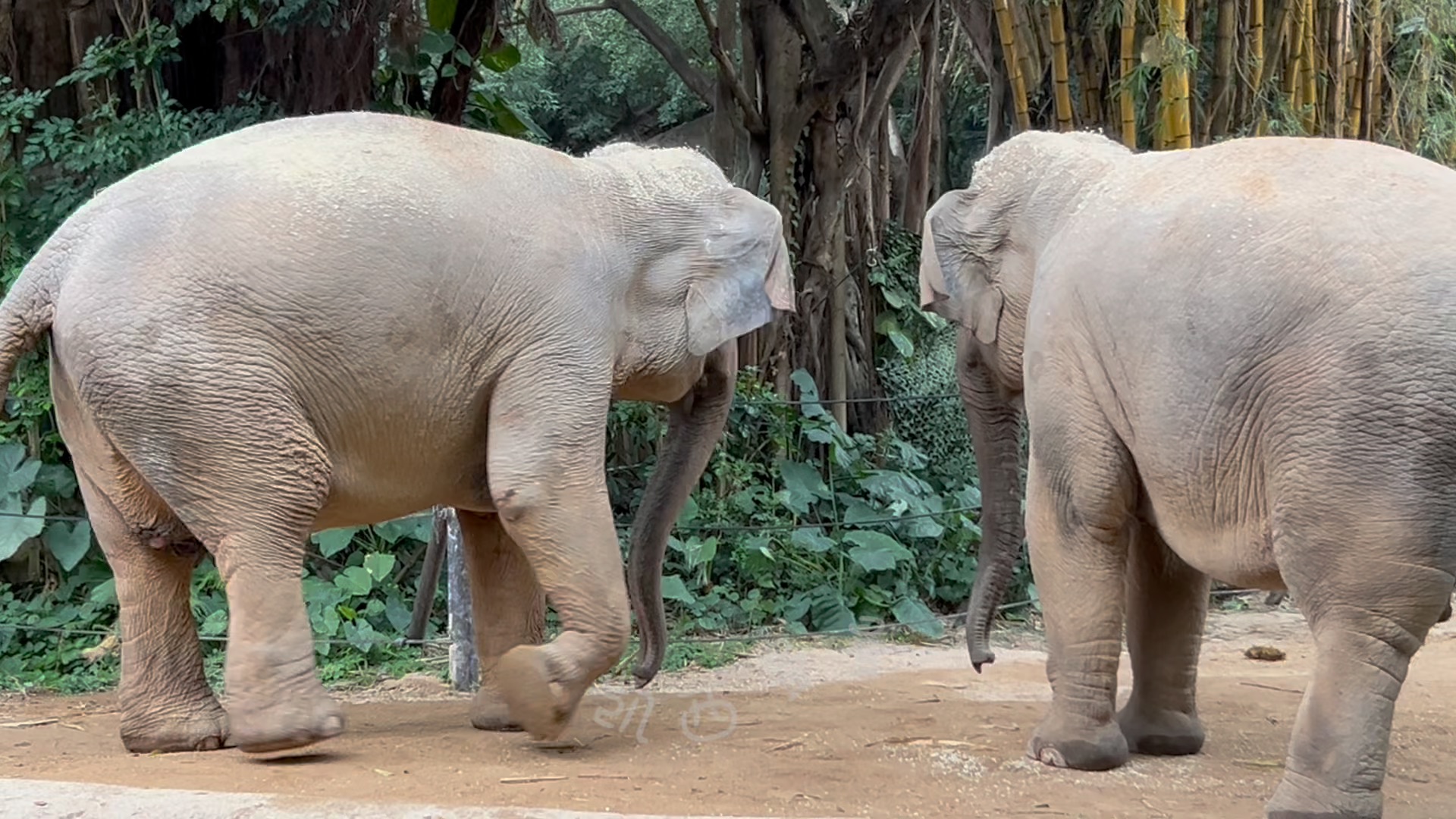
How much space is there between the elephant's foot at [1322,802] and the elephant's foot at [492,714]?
262cm

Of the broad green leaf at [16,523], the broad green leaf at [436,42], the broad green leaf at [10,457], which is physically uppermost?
the broad green leaf at [436,42]

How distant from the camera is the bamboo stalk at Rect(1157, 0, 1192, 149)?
6.58 metres

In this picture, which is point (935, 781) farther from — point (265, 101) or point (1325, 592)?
point (265, 101)

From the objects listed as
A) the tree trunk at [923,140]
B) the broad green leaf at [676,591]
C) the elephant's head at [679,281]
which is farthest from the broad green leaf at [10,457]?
the tree trunk at [923,140]

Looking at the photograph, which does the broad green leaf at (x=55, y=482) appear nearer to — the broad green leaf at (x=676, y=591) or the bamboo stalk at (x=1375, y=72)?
the broad green leaf at (x=676, y=591)

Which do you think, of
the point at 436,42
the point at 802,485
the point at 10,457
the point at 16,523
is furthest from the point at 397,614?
the point at 436,42

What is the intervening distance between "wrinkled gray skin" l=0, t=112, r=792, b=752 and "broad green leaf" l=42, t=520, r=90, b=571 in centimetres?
285

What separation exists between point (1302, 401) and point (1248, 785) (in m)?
1.42

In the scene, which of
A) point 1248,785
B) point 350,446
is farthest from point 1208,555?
point 350,446

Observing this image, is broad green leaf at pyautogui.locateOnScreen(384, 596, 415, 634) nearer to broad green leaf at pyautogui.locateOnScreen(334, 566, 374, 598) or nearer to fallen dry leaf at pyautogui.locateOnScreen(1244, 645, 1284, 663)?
broad green leaf at pyautogui.locateOnScreen(334, 566, 374, 598)

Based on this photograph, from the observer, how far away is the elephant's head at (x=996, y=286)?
527 cm

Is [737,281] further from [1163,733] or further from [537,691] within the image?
[1163,733]

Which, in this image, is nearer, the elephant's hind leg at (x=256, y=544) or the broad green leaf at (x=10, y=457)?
the elephant's hind leg at (x=256, y=544)

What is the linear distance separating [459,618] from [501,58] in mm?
4236
